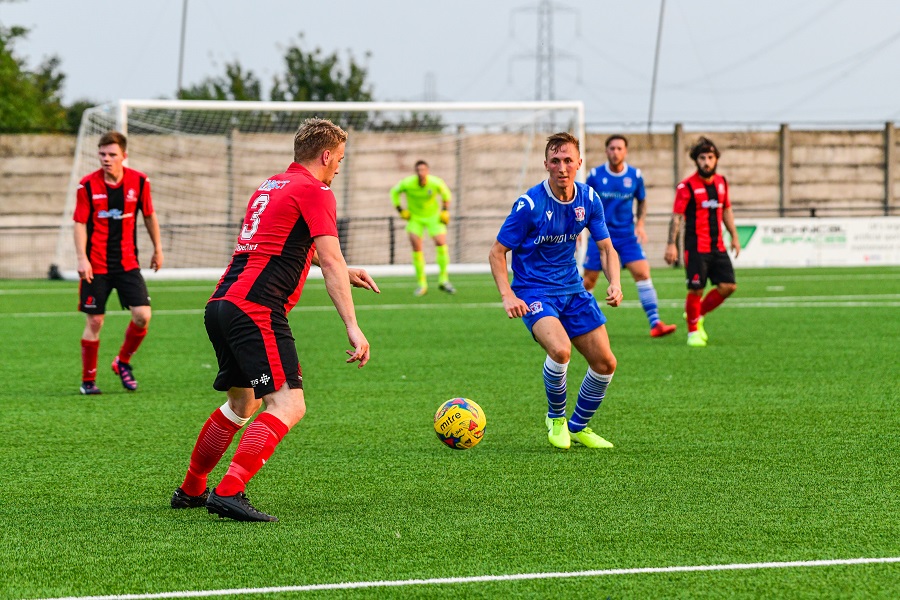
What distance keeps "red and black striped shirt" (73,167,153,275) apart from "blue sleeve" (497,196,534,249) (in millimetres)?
3736

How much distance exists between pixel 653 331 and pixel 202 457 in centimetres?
849

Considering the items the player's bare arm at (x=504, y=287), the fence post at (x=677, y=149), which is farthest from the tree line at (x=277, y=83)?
the player's bare arm at (x=504, y=287)

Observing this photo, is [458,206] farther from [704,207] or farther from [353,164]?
[704,207]

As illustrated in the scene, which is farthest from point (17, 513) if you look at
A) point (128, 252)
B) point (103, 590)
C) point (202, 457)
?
point (128, 252)

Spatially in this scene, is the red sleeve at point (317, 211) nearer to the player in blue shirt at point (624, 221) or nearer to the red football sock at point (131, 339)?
the red football sock at point (131, 339)

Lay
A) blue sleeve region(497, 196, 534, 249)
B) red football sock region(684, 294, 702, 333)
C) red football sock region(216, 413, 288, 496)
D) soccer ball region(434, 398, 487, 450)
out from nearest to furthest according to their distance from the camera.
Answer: red football sock region(216, 413, 288, 496) → soccer ball region(434, 398, 487, 450) → blue sleeve region(497, 196, 534, 249) → red football sock region(684, 294, 702, 333)

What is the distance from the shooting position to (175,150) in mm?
26219

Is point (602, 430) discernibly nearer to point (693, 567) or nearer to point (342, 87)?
point (693, 567)

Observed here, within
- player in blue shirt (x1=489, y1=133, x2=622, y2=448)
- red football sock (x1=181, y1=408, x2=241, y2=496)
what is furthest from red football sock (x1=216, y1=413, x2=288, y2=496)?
player in blue shirt (x1=489, y1=133, x2=622, y2=448)

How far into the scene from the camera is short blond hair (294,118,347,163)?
5203 millimetres

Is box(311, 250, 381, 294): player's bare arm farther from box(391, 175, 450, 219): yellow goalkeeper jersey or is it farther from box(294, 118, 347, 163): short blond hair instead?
box(391, 175, 450, 219): yellow goalkeeper jersey

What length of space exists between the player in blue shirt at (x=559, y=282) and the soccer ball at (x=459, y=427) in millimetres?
653

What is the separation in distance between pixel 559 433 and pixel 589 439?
0.59 feet

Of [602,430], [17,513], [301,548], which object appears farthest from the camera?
[602,430]
